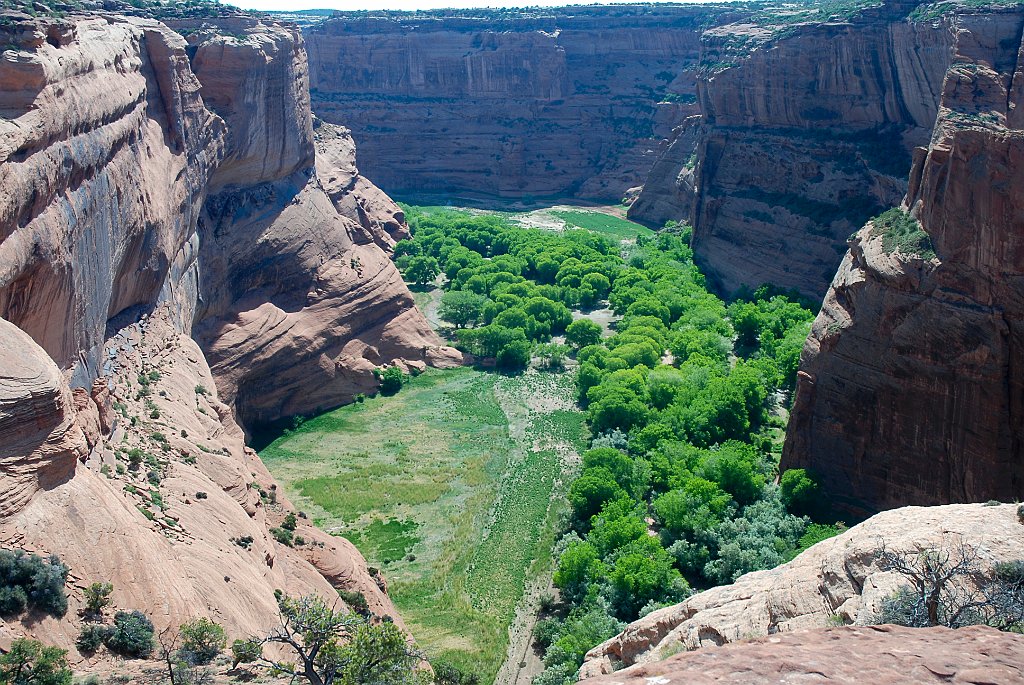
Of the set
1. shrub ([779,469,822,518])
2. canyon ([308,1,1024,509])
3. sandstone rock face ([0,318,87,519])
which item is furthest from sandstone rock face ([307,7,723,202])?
sandstone rock face ([0,318,87,519])

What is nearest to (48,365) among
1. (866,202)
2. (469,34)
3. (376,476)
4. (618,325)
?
(376,476)

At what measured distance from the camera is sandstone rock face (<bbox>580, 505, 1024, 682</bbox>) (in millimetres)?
19531

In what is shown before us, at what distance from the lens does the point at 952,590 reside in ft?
61.3

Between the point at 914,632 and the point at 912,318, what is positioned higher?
the point at 914,632

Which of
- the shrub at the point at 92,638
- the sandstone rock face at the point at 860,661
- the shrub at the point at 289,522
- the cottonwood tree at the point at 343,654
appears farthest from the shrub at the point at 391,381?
the sandstone rock face at the point at 860,661

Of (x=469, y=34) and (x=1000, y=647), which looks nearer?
(x=1000, y=647)

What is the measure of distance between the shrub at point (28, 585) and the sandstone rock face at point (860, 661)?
13.8 m

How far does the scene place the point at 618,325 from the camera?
2835 inches

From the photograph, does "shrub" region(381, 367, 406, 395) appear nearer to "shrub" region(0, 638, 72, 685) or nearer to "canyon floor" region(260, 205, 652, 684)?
"canyon floor" region(260, 205, 652, 684)

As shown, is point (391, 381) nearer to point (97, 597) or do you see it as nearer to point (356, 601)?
point (356, 601)

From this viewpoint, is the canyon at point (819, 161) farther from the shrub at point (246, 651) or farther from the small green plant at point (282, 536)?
the shrub at point (246, 651)

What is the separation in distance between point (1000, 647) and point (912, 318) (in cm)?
2433

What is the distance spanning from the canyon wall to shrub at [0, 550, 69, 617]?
39 cm

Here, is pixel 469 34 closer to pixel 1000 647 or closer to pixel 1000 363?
pixel 1000 363
